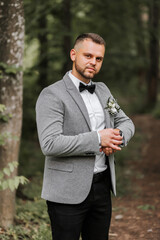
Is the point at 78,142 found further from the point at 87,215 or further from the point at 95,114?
the point at 87,215

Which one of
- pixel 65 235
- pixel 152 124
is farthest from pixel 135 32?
pixel 65 235

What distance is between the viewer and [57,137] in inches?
96.2

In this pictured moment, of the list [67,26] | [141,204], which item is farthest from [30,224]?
[67,26]

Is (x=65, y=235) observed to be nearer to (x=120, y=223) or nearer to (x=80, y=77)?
(x=80, y=77)

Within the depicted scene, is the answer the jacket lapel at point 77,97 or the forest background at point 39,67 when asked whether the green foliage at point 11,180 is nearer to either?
the forest background at point 39,67

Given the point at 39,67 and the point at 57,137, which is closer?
the point at 57,137

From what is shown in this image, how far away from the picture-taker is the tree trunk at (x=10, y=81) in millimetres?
4105

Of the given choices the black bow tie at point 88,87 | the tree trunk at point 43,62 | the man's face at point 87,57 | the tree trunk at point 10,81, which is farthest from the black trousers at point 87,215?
the tree trunk at point 43,62

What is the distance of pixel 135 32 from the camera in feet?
33.0

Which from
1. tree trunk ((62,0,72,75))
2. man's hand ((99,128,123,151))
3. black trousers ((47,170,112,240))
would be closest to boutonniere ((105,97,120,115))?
man's hand ((99,128,123,151))

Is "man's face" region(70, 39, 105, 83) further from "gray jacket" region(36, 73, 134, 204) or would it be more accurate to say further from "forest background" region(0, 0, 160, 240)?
"forest background" region(0, 0, 160, 240)

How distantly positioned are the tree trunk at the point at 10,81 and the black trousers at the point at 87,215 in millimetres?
1569

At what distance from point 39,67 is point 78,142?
8.48 meters

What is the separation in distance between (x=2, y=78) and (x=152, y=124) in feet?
31.0
